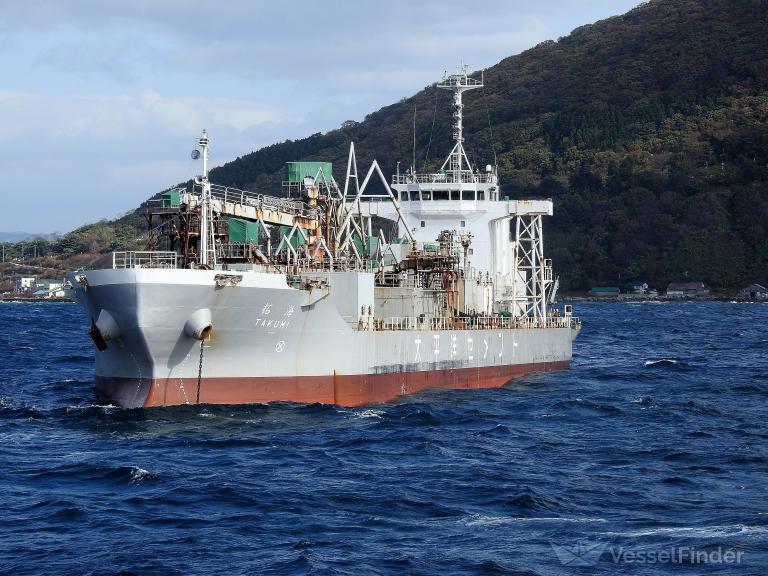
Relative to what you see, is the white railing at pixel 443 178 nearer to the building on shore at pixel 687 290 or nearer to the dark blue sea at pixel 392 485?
the dark blue sea at pixel 392 485

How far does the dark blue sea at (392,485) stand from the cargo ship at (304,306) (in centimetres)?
124

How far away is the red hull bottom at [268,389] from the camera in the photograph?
35281 millimetres

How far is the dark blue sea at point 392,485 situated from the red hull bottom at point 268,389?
0.52 m

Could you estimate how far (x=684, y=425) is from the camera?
3606cm

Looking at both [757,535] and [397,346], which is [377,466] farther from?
[397,346]

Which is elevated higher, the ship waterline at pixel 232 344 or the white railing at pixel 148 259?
the white railing at pixel 148 259

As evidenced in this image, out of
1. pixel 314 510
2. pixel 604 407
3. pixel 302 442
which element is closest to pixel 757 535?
pixel 314 510

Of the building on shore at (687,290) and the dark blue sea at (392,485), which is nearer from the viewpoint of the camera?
the dark blue sea at (392,485)

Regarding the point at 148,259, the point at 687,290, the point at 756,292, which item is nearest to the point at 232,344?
the point at 148,259

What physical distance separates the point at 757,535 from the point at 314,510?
352 inches

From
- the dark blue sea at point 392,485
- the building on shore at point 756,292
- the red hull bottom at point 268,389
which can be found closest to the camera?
the dark blue sea at point 392,485

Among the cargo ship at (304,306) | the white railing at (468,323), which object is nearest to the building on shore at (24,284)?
the white railing at (468,323)

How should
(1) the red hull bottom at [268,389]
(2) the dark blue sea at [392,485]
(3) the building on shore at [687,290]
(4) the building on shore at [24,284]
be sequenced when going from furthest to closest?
1. (4) the building on shore at [24,284]
2. (3) the building on shore at [687,290]
3. (1) the red hull bottom at [268,389]
4. (2) the dark blue sea at [392,485]

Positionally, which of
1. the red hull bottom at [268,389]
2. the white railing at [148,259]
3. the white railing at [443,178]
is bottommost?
the red hull bottom at [268,389]
